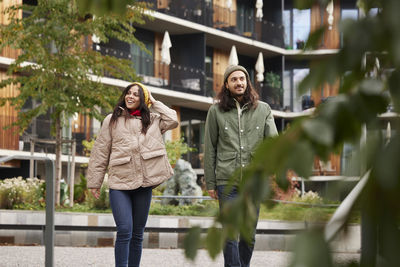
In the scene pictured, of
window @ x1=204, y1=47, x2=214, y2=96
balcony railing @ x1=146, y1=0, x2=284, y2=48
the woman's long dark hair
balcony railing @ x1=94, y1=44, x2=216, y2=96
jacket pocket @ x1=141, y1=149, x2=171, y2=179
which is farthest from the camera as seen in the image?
window @ x1=204, y1=47, x2=214, y2=96

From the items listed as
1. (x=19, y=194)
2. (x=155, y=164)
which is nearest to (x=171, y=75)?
(x=19, y=194)

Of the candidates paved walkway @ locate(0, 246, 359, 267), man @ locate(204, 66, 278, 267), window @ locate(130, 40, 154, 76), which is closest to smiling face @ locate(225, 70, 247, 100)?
man @ locate(204, 66, 278, 267)

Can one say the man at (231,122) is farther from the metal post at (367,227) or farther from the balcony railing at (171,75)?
the balcony railing at (171,75)

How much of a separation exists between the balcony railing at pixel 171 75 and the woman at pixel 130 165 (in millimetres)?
25299

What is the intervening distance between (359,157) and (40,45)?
17.5m

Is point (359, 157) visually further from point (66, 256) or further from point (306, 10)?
point (66, 256)

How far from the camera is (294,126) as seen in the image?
0.93 m

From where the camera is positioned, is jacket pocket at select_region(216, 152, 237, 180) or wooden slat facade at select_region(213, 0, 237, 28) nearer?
jacket pocket at select_region(216, 152, 237, 180)

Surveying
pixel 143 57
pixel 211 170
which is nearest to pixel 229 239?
pixel 211 170

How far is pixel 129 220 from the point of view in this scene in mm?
6133

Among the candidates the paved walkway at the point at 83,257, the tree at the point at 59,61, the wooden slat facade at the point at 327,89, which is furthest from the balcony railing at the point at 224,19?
the wooden slat facade at the point at 327,89

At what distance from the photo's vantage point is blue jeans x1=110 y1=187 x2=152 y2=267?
609 cm

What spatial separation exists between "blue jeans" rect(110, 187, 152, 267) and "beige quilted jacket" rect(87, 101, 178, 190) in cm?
9

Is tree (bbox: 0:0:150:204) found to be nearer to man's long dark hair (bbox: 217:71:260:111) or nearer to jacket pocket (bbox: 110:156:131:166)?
man's long dark hair (bbox: 217:71:260:111)
